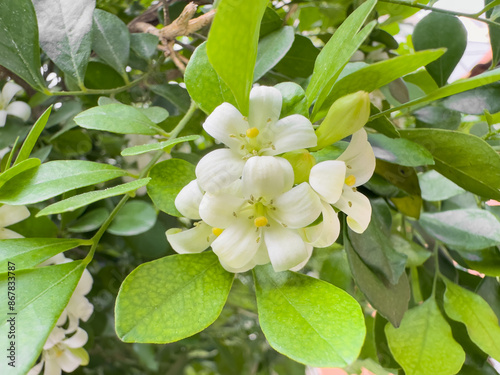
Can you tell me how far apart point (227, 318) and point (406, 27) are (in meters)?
0.56

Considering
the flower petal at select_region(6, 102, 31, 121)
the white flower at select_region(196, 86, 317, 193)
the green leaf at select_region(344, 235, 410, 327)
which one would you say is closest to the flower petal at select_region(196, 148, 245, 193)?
the white flower at select_region(196, 86, 317, 193)

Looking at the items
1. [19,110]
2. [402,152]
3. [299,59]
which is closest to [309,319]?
[402,152]

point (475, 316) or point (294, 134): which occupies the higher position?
point (294, 134)

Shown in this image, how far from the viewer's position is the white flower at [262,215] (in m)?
0.23

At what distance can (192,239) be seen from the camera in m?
0.28

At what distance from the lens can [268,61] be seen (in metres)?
0.33

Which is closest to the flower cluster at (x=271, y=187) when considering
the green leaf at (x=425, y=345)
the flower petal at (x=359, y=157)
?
the flower petal at (x=359, y=157)

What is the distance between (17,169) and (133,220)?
0.53 ft

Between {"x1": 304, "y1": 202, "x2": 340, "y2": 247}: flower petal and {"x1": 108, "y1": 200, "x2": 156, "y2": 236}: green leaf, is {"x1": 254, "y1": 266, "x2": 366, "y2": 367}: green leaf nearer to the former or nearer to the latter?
{"x1": 304, "y1": 202, "x2": 340, "y2": 247}: flower petal

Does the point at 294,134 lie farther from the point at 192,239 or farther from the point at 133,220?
the point at 133,220

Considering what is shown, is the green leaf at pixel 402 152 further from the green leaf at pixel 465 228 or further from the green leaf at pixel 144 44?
the green leaf at pixel 144 44

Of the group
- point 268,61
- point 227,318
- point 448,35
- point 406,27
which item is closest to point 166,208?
point 268,61

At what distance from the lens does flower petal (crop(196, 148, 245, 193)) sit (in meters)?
0.23

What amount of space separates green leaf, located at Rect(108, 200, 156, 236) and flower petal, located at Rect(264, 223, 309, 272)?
7.6 inches
